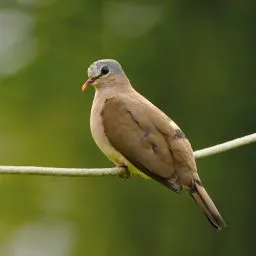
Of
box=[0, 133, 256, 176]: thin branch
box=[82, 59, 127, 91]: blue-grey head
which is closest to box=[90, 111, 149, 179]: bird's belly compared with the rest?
box=[82, 59, 127, 91]: blue-grey head

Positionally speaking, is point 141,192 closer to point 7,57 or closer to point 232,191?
point 232,191

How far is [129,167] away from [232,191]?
4.58m

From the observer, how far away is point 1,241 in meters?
9.66

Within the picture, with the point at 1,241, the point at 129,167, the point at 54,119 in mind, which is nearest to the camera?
the point at 129,167

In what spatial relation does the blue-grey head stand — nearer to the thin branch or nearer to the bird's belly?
the bird's belly

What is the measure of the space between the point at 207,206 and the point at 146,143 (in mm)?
357

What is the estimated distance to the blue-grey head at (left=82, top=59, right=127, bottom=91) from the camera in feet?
18.4

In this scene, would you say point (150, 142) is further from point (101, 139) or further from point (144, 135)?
point (101, 139)

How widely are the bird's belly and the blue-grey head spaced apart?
219 mm

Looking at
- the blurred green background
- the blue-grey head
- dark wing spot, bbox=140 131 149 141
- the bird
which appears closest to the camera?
the bird

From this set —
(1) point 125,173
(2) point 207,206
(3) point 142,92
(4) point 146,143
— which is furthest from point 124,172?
(3) point 142,92

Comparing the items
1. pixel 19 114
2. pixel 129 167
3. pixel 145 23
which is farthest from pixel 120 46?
pixel 129 167

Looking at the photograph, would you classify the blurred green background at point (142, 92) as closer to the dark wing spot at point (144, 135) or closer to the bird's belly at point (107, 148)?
the bird's belly at point (107, 148)

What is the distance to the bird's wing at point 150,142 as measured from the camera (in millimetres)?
5168
